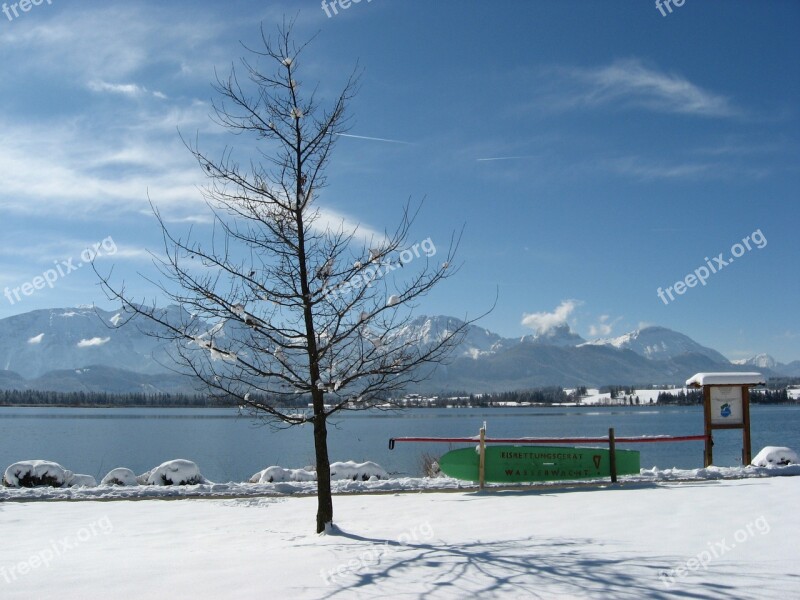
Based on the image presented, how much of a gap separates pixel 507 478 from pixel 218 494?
6611 mm

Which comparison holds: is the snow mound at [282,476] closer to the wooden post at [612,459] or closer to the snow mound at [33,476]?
the snow mound at [33,476]

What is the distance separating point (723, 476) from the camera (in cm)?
1581

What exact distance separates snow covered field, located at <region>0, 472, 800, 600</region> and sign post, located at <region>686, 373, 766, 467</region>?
448 centimetres

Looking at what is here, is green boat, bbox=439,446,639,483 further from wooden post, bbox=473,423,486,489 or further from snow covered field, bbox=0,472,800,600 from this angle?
snow covered field, bbox=0,472,800,600

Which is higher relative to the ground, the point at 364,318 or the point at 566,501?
the point at 364,318

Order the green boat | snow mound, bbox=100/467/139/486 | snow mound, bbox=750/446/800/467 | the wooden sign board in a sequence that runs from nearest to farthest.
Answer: the green boat
snow mound, bbox=750/446/800/467
snow mound, bbox=100/467/139/486
the wooden sign board

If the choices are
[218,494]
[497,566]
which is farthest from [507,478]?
[497,566]

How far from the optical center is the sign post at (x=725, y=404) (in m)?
18.0

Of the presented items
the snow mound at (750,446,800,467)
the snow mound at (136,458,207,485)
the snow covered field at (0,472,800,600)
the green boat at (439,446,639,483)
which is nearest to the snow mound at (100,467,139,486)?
the snow mound at (136,458,207,485)

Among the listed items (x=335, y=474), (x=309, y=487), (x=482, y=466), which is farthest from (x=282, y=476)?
(x=482, y=466)

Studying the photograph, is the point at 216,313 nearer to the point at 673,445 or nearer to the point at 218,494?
the point at 218,494

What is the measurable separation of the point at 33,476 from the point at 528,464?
12.6 m

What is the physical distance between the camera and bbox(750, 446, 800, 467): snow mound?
55.9 feet

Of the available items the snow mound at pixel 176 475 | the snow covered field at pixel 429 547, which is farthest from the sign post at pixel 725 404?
the snow mound at pixel 176 475
